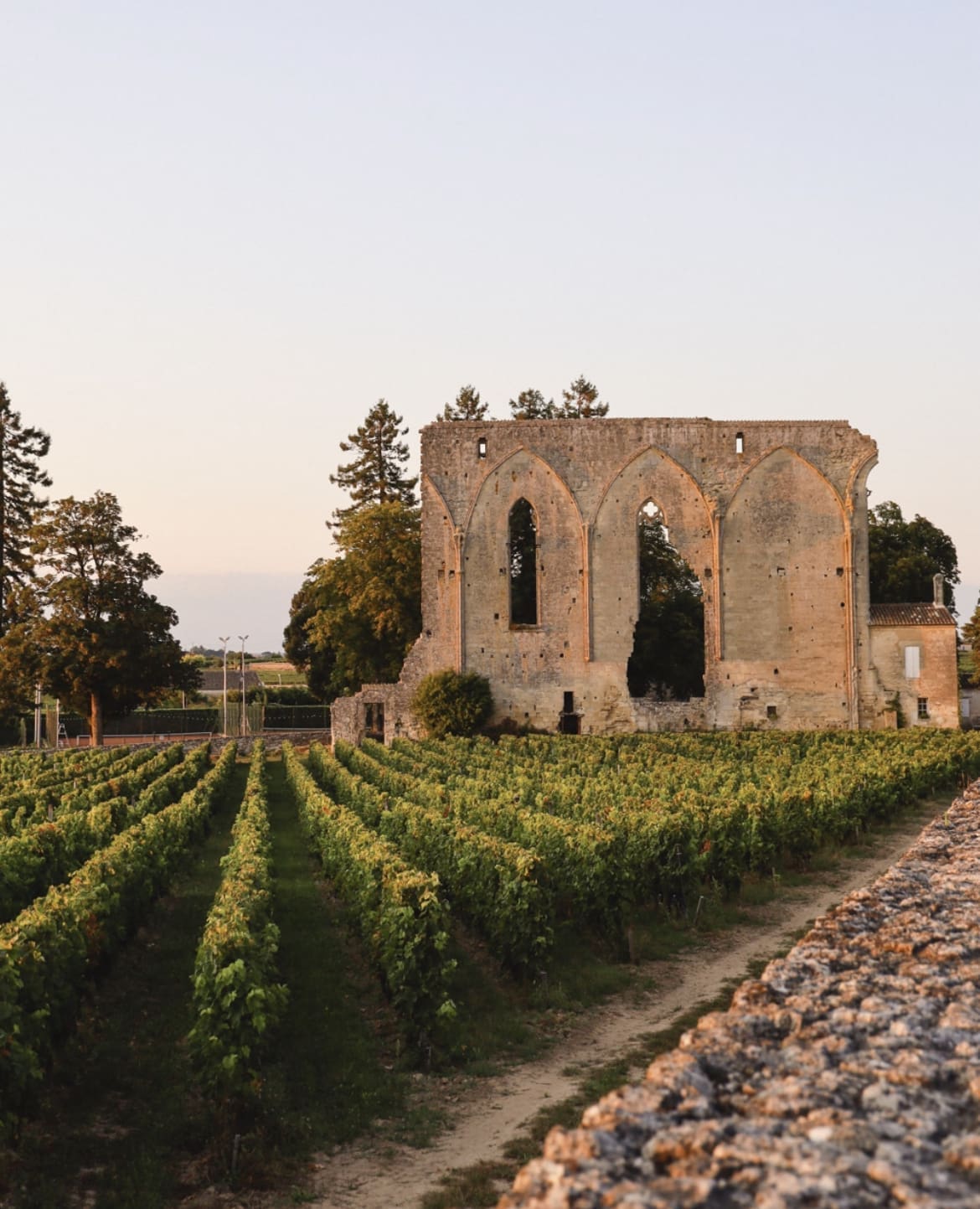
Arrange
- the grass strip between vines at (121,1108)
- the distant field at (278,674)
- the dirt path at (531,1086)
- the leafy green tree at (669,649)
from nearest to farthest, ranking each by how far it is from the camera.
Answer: the grass strip between vines at (121,1108) → the dirt path at (531,1086) → the leafy green tree at (669,649) → the distant field at (278,674)

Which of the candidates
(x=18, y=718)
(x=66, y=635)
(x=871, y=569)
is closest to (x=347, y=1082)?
(x=66, y=635)

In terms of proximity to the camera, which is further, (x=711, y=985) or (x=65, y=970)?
(x=711, y=985)

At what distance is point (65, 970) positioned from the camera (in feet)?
30.6

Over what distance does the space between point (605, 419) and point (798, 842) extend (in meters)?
27.9

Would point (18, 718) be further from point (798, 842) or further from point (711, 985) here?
point (711, 985)

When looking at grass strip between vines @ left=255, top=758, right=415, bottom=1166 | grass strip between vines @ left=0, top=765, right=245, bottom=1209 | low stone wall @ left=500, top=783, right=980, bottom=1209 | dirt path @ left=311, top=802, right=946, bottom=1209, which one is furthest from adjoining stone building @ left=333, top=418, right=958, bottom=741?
low stone wall @ left=500, top=783, right=980, bottom=1209

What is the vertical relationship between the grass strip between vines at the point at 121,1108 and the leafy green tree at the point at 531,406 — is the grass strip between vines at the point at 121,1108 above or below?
below

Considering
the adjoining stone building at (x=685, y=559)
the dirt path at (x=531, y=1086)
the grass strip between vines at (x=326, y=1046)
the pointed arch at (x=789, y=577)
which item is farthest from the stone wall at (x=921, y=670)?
the grass strip between vines at (x=326, y=1046)

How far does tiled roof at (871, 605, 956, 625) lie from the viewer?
136 feet

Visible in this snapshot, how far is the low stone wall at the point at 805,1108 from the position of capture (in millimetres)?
3014

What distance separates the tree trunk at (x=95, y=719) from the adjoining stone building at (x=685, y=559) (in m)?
15.4

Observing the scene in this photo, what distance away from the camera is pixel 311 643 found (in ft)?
197

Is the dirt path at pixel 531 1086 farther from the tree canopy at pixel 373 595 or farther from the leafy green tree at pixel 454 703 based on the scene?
the tree canopy at pixel 373 595

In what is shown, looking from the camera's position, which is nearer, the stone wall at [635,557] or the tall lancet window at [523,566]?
the stone wall at [635,557]
